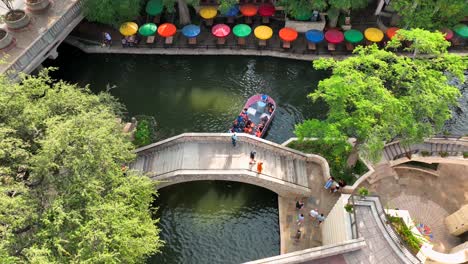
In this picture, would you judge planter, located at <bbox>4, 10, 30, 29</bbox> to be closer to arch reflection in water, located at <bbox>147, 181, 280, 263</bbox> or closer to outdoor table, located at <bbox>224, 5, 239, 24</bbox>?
outdoor table, located at <bbox>224, 5, 239, 24</bbox>

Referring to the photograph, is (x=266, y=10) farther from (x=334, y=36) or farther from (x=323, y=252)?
(x=323, y=252)

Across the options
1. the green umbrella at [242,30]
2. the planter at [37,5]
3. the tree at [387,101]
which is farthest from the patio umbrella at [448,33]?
the planter at [37,5]

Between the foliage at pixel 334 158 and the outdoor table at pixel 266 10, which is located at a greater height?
the outdoor table at pixel 266 10

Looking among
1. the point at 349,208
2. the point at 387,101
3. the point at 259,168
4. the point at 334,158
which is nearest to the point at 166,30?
the point at 259,168

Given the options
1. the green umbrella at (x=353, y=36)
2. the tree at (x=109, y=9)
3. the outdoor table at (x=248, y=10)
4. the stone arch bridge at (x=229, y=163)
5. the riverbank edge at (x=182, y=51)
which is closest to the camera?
the stone arch bridge at (x=229, y=163)

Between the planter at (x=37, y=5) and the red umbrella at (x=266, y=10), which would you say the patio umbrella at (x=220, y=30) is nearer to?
the red umbrella at (x=266, y=10)

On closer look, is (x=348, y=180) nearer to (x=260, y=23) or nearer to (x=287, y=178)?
(x=287, y=178)
